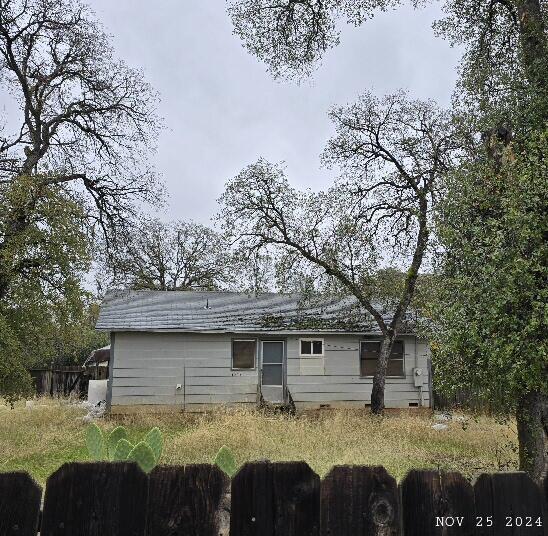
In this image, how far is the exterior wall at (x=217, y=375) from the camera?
18.6 metres

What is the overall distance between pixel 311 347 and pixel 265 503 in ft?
59.4

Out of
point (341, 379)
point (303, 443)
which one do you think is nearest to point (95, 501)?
point (303, 443)

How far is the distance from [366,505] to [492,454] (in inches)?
404

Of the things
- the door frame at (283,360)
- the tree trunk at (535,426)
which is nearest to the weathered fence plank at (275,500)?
the tree trunk at (535,426)

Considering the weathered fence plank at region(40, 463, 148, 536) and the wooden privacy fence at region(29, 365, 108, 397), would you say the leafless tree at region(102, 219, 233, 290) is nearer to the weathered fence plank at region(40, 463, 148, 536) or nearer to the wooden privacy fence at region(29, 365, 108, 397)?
the wooden privacy fence at region(29, 365, 108, 397)

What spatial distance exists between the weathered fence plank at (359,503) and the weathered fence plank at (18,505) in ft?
3.42

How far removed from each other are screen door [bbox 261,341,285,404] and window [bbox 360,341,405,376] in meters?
3.22

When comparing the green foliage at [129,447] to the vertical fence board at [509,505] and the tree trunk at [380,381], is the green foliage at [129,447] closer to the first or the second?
the vertical fence board at [509,505]

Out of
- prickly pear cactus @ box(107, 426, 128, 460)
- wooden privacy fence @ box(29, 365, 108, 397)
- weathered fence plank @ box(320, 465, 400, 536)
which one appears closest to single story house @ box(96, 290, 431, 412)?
wooden privacy fence @ box(29, 365, 108, 397)

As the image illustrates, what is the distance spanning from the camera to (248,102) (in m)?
24.7

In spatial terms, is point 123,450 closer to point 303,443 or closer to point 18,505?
point 18,505

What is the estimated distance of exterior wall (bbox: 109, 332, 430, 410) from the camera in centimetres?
1856

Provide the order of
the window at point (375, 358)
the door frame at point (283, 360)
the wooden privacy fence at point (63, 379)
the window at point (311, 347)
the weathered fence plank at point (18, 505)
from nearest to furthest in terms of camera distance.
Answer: the weathered fence plank at point (18, 505)
the door frame at point (283, 360)
the window at point (311, 347)
the window at point (375, 358)
the wooden privacy fence at point (63, 379)

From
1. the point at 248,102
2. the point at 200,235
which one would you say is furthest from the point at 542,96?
the point at 200,235
